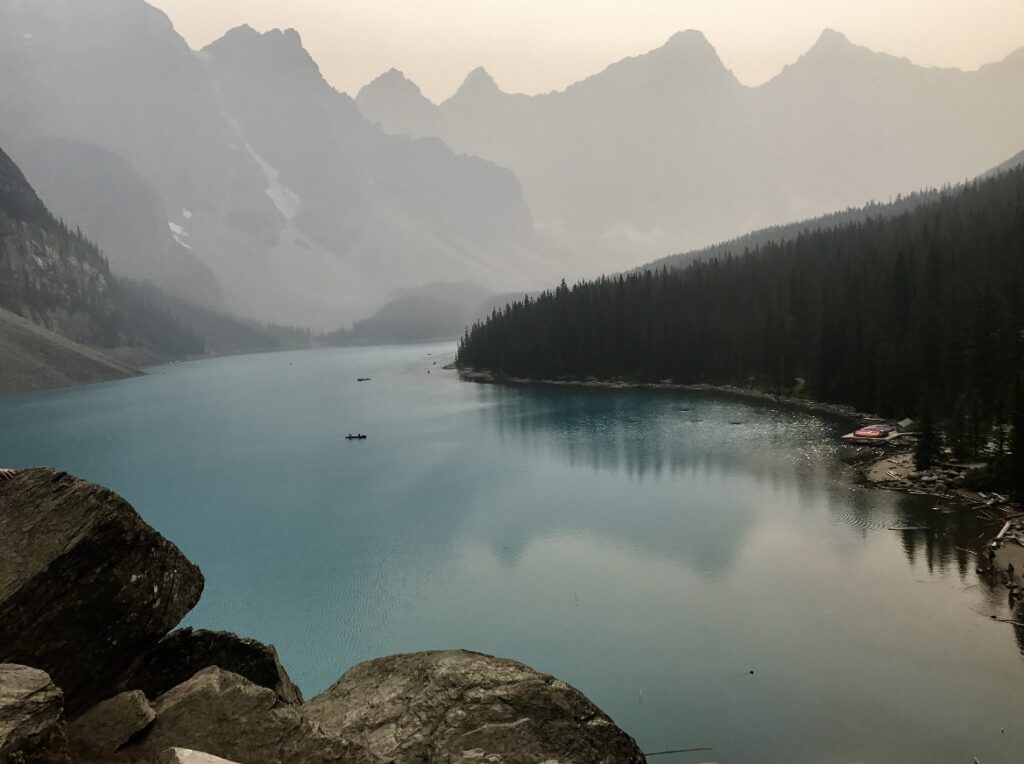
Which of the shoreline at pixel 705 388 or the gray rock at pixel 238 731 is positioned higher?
the gray rock at pixel 238 731

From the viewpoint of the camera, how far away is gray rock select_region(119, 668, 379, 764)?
6969mm

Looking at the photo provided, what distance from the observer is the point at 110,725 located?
24.1ft

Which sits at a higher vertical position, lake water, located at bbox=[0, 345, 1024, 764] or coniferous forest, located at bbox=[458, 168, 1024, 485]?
coniferous forest, located at bbox=[458, 168, 1024, 485]

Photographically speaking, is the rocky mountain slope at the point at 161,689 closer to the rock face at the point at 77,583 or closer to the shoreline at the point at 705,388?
the rock face at the point at 77,583

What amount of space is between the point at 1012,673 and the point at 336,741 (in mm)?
29956

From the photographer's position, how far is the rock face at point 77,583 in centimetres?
798

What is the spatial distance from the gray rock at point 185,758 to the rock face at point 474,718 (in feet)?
6.68

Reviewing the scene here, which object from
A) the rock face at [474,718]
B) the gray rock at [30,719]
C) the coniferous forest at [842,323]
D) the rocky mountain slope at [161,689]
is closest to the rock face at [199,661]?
the rocky mountain slope at [161,689]

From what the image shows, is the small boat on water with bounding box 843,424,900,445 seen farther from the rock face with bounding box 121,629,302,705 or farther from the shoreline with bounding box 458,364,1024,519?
the rock face with bounding box 121,629,302,705

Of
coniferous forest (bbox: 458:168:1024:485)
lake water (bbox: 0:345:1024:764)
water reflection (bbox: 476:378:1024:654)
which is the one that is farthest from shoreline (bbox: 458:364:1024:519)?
coniferous forest (bbox: 458:168:1024:485)

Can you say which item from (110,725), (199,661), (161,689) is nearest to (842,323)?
(199,661)

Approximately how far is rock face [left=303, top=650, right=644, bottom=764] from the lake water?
1712 cm

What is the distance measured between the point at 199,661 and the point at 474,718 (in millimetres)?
5203

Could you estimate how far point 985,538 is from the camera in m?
39.0
